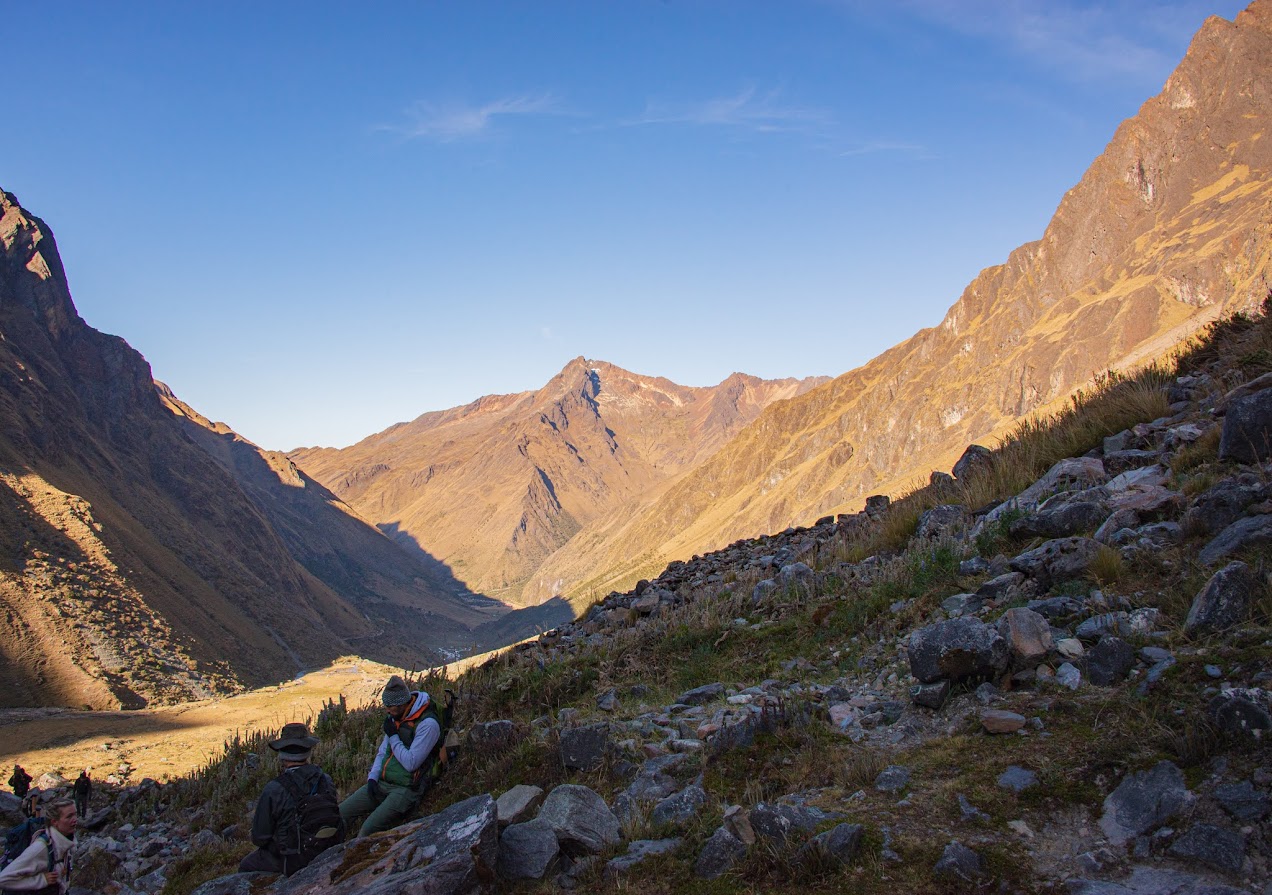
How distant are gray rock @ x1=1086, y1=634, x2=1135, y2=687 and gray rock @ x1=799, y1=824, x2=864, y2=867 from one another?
184cm

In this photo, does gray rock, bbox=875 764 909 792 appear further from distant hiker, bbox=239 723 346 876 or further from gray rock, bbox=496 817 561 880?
distant hiker, bbox=239 723 346 876

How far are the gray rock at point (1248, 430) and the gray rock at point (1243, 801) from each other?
11.5 ft

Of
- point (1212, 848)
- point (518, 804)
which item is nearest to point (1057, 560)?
point (1212, 848)

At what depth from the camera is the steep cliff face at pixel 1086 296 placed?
95125 millimetres

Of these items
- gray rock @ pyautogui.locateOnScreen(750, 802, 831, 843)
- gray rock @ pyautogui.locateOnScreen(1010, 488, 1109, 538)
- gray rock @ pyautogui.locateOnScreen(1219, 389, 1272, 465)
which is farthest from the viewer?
gray rock @ pyautogui.locateOnScreen(1010, 488, 1109, 538)

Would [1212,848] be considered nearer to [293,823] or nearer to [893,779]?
[893,779]

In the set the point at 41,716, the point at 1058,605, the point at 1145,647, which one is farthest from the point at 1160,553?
the point at 41,716

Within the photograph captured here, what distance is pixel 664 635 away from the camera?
8.74m

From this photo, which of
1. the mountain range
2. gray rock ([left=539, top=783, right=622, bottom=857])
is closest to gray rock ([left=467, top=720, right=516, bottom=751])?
gray rock ([left=539, top=783, right=622, bottom=857])

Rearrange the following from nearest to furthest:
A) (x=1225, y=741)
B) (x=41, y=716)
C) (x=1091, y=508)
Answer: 1. (x=1225, y=741)
2. (x=1091, y=508)
3. (x=41, y=716)

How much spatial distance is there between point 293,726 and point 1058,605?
6.17 meters

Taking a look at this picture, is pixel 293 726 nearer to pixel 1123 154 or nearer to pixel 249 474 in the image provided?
pixel 1123 154

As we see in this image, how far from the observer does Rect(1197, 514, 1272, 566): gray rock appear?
4684mm

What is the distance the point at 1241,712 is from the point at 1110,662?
99 centimetres
